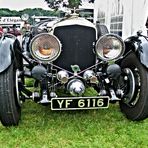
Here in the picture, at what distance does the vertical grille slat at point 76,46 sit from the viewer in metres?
3.87

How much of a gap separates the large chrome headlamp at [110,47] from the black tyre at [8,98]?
3.22 ft

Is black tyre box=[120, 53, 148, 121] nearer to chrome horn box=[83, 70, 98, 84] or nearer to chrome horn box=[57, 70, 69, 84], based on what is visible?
chrome horn box=[83, 70, 98, 84]

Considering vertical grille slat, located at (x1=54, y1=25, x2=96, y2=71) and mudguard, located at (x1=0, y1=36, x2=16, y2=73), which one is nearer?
mudguard, located at (x1=0, y1=36, x2=16, y2=73)

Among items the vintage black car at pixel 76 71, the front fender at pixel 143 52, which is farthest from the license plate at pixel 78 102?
the front fender at pixel 143 52

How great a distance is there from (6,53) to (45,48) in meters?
0.42

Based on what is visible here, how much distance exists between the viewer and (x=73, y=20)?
391 cm

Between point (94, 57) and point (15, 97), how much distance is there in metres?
1.07

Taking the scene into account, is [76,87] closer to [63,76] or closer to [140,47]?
[63,76]

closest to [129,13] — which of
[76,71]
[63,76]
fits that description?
[76,71]

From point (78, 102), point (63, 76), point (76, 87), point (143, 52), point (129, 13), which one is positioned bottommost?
point (78, 102)

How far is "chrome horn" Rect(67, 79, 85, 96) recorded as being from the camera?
3.57 m

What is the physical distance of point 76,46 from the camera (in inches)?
154

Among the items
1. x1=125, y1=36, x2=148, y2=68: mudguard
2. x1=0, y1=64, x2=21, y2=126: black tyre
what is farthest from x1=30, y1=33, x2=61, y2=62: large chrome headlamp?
x1=125, y1=36, x2=148, y2=68: mudguard

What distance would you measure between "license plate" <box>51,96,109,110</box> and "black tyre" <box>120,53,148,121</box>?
16.5 inches
